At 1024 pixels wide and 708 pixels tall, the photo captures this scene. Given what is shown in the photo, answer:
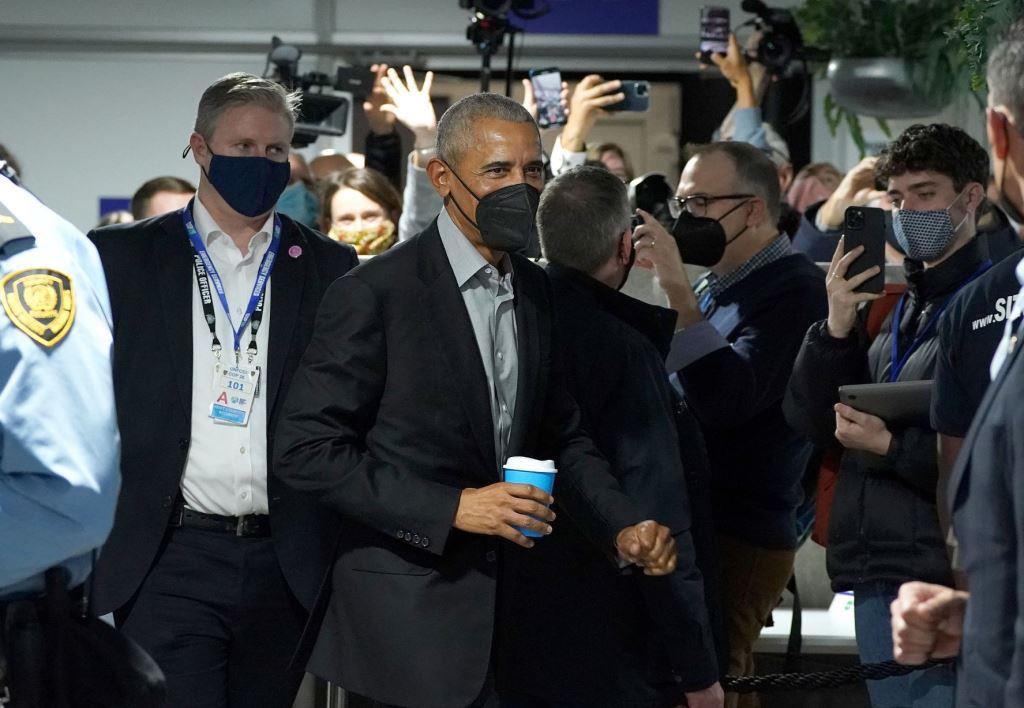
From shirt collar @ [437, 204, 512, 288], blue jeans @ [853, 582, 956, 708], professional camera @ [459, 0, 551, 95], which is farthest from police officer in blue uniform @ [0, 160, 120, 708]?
professional camera @ [459, 0, 551, 95]

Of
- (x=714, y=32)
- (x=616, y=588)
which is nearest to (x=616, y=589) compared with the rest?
(x=616, y=588)

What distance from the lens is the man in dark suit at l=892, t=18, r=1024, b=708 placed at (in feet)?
5.20

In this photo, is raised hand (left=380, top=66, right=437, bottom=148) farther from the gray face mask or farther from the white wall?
the white wall

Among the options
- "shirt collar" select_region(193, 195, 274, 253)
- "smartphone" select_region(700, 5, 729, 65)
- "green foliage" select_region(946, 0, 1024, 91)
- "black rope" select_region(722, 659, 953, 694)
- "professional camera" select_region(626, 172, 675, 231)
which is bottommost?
"black rope" select_region(722, 659, 953, 694)

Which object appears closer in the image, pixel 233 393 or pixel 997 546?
pixel 997 546

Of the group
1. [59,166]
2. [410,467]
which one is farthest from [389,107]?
[59,166]

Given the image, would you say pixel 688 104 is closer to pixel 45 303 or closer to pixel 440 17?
pixel 440 17

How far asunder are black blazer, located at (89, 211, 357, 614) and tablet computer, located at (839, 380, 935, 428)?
1.06 meters

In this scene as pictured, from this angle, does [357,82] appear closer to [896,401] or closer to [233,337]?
[233,337]

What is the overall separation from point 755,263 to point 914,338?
70 cm

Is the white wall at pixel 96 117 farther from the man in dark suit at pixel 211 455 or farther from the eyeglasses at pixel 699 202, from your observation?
the man in dark suit at pixel 211 455

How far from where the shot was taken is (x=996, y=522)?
1.61 meters

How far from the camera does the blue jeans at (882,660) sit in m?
2.71

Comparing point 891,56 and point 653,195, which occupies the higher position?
point 891,56
